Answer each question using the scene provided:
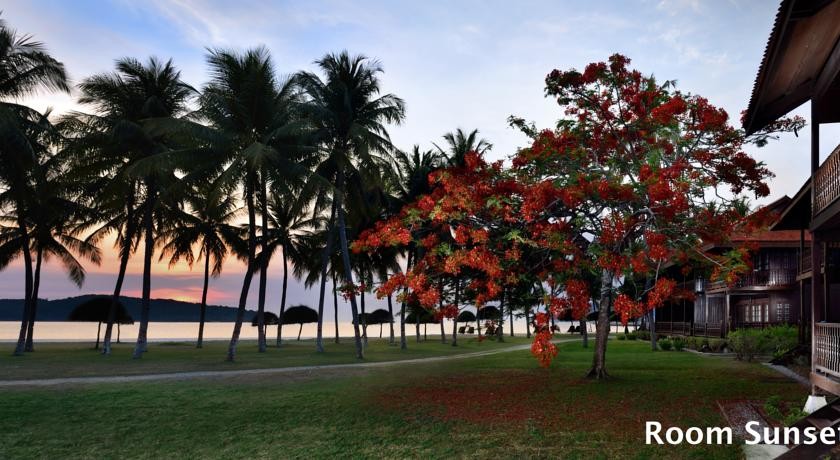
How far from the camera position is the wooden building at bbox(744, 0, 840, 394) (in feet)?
31.1

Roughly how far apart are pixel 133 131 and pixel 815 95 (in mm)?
22327

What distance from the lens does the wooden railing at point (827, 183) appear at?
1039 cm

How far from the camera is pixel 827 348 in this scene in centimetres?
1059

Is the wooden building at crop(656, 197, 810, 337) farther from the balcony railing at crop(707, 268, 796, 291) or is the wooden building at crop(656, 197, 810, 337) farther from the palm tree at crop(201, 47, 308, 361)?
the palm tree at crop(201, 47, 308, 361)

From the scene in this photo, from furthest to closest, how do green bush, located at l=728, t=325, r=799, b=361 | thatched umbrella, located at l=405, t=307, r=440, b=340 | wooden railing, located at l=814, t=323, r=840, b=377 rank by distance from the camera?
green bush, located at l=728, t=325, r=799, b=361
thatched umbrella, located at l=405, t=307, r=440, b=340
wooden railing, located at l=814, t=323, r=840, b=377

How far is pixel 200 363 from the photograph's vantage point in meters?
22.6

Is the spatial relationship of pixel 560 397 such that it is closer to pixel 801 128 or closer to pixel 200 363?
pixel 801 128

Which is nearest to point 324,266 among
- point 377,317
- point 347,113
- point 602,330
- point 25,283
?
point 347,113

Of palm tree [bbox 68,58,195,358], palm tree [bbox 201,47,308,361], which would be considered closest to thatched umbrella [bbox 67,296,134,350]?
palm tree [bbox 68,58,195,358]

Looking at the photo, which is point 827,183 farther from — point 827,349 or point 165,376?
point 165,376

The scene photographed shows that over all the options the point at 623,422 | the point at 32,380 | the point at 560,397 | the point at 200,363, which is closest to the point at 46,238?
the point at 200,363

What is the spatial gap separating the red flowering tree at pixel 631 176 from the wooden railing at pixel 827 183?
1.74 meters

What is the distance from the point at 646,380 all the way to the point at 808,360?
700 cm

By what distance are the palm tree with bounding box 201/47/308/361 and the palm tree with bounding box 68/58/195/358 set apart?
4.34 feet
